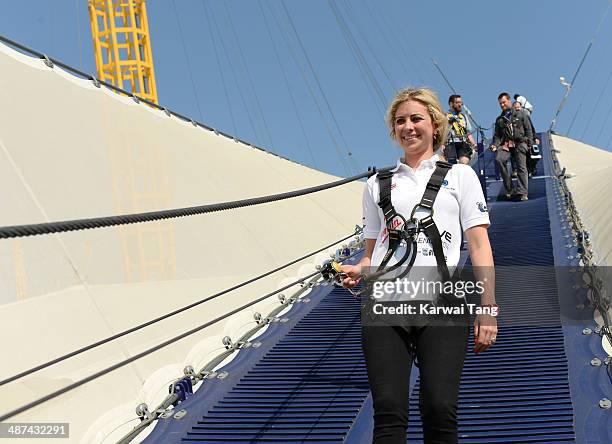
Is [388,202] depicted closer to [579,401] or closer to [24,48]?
[579,401]

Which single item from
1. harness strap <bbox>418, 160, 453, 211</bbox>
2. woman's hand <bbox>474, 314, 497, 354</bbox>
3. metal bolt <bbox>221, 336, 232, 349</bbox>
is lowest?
metal bolt <bbox>221, 336, 232, 349</bbox>

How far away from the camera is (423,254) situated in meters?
2.82

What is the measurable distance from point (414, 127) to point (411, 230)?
41cm

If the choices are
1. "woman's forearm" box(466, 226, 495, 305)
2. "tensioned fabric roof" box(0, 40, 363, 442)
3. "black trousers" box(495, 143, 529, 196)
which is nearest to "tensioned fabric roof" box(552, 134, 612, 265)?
"black trousers" box(495, 143, 529, 196)

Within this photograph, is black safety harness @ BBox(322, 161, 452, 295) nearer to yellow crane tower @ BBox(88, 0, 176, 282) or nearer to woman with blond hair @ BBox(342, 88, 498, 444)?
woman with blond hair @ BBox(342, 88, 498, 444)

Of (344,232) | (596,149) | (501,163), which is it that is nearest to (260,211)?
(344,232)

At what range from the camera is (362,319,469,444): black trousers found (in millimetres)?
2641

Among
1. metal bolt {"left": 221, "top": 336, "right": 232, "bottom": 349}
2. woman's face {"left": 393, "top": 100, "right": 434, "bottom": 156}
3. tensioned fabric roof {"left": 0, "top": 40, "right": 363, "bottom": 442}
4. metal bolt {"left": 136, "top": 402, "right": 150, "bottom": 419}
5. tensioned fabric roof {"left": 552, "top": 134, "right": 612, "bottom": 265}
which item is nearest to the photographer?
woman's face {"left": 393, "top": 100, "right": 434, "bottom": 156}

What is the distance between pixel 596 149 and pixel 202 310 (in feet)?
89.3

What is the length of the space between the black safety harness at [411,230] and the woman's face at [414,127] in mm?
105

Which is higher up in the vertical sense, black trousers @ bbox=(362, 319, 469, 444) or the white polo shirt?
the white polo shirt

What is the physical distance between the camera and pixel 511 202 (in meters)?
13.0

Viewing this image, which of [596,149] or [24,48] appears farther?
[596,149]

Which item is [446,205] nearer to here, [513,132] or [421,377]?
[421,377]
